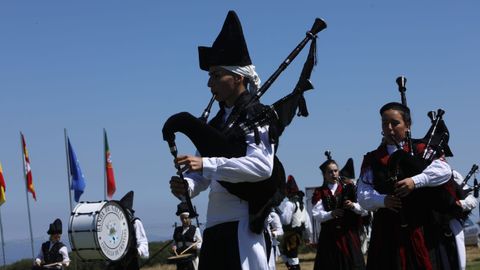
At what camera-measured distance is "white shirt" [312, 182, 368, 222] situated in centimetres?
1093

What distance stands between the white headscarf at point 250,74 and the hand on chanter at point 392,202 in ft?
4.69

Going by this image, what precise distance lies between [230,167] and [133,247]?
10190 millimetres

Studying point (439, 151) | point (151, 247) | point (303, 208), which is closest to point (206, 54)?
point (439, 151)

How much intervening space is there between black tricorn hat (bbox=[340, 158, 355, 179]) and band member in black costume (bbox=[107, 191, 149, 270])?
391cm

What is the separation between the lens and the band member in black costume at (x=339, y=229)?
1109 centimetres

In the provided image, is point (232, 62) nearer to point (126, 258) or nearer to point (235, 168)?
point (235, 168)

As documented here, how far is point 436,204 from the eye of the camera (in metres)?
6.32

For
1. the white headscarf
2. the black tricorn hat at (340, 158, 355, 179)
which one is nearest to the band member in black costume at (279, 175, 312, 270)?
the black tricorn hat at (340, 158, 355, 179)

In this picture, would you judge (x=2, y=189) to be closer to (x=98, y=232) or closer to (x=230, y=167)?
(x=98, y=232)

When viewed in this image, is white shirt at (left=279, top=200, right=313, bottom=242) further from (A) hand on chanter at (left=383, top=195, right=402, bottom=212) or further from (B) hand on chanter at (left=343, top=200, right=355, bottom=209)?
(A) hand on chanter at (left=383, top=195, right=402, bottom=212)

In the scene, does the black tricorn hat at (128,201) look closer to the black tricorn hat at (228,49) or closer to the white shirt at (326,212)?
the white shirt at (326,212)

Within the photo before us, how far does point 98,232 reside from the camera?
13.8 m

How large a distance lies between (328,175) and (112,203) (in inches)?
167

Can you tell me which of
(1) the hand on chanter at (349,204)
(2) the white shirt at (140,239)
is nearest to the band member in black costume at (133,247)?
(2) the white shirt at (140,239)
